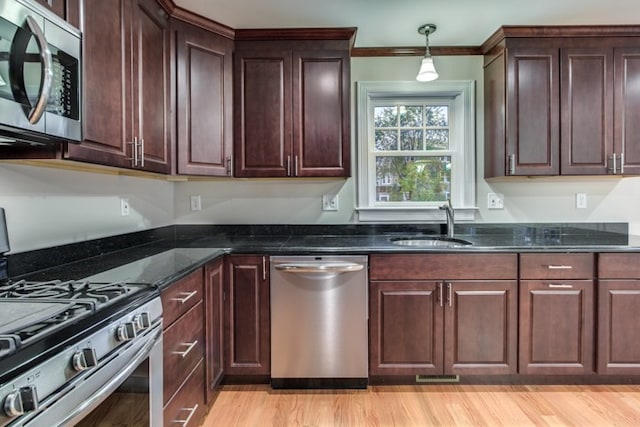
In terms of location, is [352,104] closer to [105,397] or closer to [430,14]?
[430,14]

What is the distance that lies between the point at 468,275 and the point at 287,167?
1.32m

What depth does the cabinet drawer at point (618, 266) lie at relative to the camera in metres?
2.05

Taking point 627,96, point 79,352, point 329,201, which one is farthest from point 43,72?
point 627,96

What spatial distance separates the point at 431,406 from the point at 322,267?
0.99 metres

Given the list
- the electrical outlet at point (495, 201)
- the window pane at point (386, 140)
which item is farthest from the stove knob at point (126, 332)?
the electrical outlet at point (495, 201)

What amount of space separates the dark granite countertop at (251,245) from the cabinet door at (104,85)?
0.49 m

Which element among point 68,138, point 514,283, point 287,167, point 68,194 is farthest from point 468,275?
point 68,194

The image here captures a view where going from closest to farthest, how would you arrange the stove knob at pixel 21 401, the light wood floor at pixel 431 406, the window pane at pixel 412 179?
the stove knob at pixel 21 401 < the light wood floor at pixel 431 406 < the window pane at pixel 412 179

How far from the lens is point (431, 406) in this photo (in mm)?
1986

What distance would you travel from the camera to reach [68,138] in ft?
3.94

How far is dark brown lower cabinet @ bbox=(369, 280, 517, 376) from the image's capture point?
2098 mm

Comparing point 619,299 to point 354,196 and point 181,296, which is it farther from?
point 181,296

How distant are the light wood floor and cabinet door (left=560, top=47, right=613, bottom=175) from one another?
1442mm

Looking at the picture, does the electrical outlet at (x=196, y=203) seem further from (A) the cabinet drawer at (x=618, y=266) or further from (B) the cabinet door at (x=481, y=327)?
(A) the cabinet drawer at (x=618, y=266)
